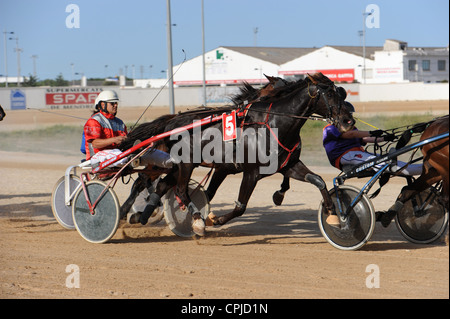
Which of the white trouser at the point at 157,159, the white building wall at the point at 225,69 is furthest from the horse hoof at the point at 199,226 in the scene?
the white building wall at the point at 225,69

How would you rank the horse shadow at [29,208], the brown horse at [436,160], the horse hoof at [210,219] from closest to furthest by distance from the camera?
the brown horse at [436,160] < the horse hoof at [210,219] < the horse shadow at [29,208]

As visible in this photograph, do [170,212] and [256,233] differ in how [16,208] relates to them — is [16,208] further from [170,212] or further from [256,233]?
[256,233]

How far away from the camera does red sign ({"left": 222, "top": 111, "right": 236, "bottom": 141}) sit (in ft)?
23.6

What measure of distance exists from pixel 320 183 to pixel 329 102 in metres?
0.84

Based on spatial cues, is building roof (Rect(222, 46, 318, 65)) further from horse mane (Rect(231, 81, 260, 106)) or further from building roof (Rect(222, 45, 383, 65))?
horse mane (Rect(231, 81, 260, 106))

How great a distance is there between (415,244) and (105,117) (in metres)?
3.74

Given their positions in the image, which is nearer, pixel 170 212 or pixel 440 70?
pixel 170 212

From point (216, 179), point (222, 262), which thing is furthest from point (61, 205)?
point (222, 262)

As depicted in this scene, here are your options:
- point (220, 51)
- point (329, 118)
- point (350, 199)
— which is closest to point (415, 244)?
point (350, 199)

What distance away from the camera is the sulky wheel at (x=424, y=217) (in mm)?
7039

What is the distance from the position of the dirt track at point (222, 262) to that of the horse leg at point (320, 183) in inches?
13.9

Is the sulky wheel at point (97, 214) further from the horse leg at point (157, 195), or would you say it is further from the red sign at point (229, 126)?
the red sign at point (229, 126)

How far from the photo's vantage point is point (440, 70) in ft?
213

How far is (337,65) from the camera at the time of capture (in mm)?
64500
